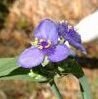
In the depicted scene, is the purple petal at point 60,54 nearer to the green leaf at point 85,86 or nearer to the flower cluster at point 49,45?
the flower cluster at point 49,45

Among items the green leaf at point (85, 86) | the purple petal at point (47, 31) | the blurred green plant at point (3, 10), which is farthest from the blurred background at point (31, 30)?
the purple petal at point (47, 31)

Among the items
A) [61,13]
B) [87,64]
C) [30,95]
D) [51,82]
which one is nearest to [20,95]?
[30,95]

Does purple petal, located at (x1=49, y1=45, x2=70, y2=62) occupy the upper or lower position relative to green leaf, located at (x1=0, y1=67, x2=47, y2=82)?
upper

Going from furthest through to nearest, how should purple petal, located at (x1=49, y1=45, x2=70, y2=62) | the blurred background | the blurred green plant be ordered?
the blurred green plant < the blurred background < purple petal, located at (x1=49, y1=45, x2=70, y2=62)

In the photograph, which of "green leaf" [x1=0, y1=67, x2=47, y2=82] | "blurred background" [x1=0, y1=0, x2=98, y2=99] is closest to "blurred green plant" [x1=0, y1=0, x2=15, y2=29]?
"blurred background" [x1=0, y1=0, x2=98, y2=99]

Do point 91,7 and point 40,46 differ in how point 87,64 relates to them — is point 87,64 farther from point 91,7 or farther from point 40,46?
point 40,46

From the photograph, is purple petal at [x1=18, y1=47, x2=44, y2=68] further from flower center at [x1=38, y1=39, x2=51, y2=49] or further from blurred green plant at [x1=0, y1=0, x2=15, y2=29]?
blurred green plant at [x1=0, y1=0, x2=15, y2=29]

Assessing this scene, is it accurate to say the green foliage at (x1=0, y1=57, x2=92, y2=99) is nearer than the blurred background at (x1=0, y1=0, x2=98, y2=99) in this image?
Yes
